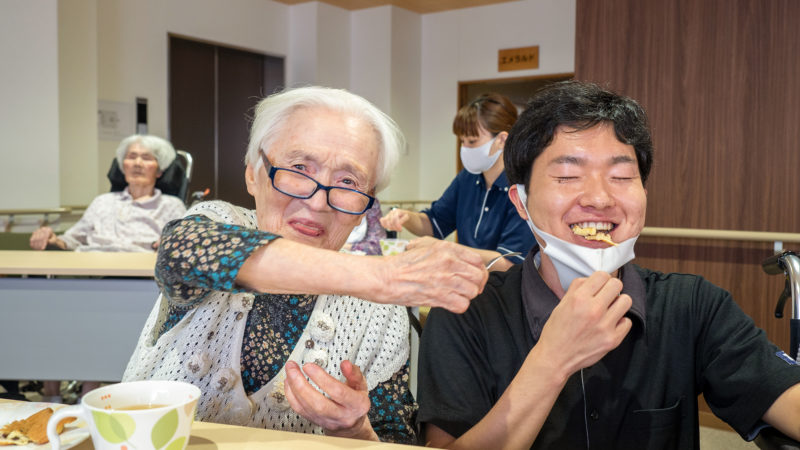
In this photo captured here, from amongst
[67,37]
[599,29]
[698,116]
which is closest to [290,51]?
[67,37]

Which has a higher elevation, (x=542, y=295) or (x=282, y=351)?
(x=542, y=295)

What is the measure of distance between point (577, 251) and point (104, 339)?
1868mm

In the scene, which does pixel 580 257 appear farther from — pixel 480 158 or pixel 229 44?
pixel 229 44

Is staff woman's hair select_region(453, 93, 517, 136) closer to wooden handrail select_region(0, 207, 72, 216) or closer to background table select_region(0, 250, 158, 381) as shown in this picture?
background table select_region(0, 250, 158, 381)

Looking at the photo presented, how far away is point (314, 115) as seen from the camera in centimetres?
118

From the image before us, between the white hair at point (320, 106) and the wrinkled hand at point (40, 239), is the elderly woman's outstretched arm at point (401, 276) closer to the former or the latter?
the white hair at point (320, 106)

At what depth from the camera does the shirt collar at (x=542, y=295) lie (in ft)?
3.59

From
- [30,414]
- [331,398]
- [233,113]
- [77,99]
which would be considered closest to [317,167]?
[331,398]

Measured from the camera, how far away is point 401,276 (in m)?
0.72

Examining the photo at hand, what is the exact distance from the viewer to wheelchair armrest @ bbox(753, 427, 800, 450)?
0.97 m

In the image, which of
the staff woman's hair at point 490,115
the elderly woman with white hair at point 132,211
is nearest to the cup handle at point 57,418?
the staff woman's hair at point 490,115

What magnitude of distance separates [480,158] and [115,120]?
11.8 ft

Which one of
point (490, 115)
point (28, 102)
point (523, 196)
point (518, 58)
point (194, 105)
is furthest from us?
point (518, 58)

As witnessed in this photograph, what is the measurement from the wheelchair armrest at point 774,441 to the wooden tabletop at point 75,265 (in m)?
1.84
